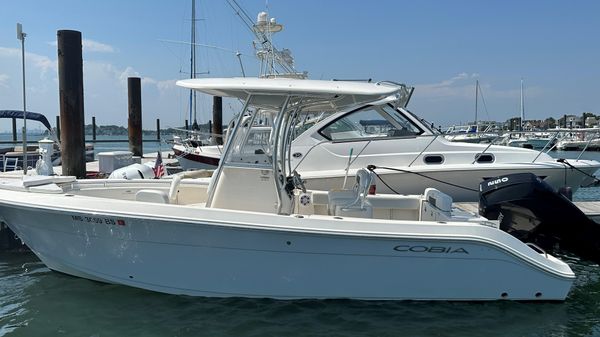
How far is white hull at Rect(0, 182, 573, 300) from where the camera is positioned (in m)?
4.66

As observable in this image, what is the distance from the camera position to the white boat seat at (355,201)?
5445mm

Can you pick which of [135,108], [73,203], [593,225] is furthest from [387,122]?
[135,108]

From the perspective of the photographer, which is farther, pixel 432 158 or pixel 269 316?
pixel 432 158

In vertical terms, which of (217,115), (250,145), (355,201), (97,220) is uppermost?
(217,115)

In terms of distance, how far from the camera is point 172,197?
6.21m

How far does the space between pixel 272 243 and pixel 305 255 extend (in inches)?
13.2

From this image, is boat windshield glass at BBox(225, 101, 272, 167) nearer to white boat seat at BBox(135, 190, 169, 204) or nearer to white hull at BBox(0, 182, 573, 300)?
white hull at BBox(0, 182, 573, 300)

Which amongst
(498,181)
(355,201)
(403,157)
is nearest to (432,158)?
(403,157)

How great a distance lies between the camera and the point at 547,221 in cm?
552

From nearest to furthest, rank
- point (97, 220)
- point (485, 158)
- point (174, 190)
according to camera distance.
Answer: point (97, 220)
point (174, 190)
point (485, 158)

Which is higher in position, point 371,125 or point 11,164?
point 371,125

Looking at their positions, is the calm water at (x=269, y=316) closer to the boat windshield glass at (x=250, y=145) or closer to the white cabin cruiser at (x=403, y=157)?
the boat windshield glass at (x=250, y=145)

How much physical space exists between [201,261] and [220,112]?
1778cm

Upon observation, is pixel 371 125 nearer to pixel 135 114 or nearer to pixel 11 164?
pixel 135 114
